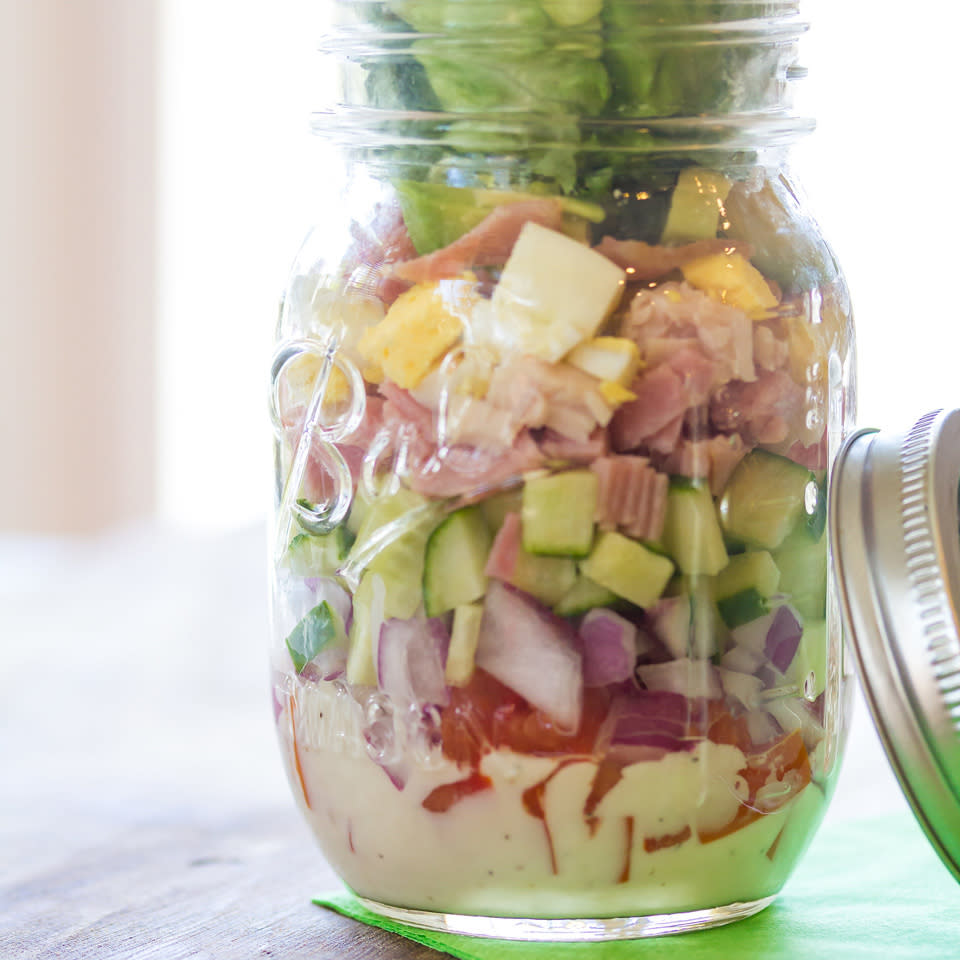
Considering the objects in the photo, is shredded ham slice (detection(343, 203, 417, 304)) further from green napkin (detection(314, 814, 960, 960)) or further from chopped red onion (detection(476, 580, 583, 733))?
green napkin (detection(314, 814, 960, 960))

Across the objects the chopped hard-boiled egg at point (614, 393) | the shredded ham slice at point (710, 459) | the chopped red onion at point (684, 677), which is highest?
the chopped hard-boiled egg at point (614, 393)

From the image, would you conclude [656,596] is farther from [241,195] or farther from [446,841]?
[241,195]

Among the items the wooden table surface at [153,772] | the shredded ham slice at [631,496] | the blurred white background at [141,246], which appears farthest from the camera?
the blurred white background at [141,246]

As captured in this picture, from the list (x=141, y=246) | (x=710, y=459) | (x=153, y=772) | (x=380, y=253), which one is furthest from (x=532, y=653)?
(x=141, y=246)

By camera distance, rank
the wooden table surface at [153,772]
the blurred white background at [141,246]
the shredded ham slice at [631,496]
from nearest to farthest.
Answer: the shredded ham slice at [631,496] → the wooden table surface at [153,772] → the blurred white background at [141,246]

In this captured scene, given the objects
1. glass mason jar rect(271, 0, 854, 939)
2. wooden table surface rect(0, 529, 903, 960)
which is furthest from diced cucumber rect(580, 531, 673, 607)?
wooden table surface rect(0, 529, 903, 960)

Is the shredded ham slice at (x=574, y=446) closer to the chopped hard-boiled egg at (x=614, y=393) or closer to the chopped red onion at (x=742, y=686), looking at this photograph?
the chopped hard-boiled egg at (x=614, y=393)

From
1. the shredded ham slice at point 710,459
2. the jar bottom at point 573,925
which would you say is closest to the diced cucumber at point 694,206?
the shredded ham slice at point 710,459

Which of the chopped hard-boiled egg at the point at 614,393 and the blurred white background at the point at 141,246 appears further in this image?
the blurred white background at the point at 141,246

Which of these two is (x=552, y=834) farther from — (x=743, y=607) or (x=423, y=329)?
(x=423, y=329)
